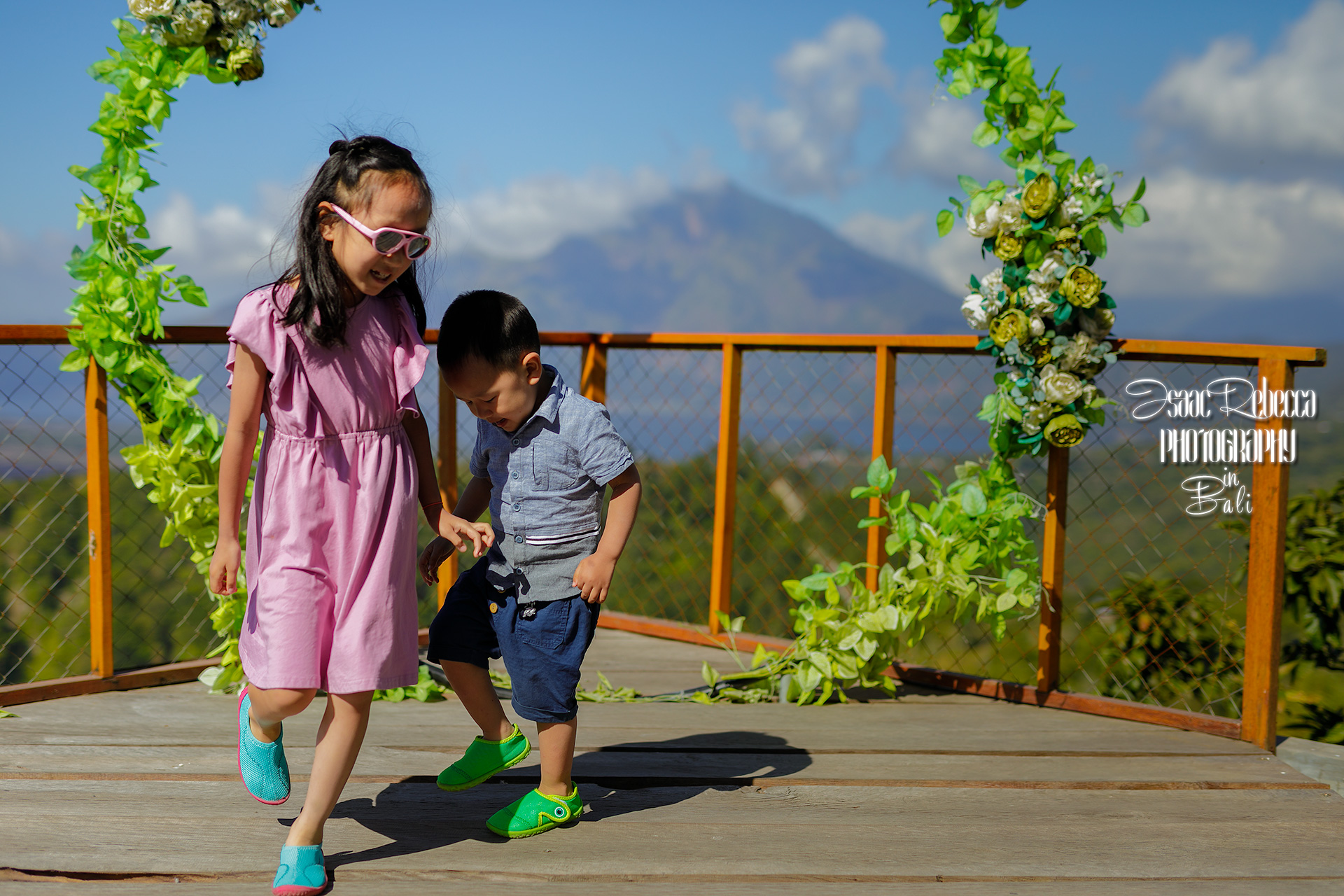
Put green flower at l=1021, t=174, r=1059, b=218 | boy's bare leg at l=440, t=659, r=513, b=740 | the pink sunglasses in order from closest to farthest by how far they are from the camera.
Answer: the pink sunglasses
boy's bare leg at l=440, t=659, r=513, b=740
green flower at l=1021, t=174, r=1059, b=218

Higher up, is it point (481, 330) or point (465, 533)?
point (481, 330)

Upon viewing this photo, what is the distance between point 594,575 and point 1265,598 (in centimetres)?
208

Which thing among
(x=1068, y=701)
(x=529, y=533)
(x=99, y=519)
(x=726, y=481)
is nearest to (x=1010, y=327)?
(x=1068, y=701)

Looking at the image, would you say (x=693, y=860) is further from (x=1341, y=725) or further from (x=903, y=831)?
(x=1341, y=725)

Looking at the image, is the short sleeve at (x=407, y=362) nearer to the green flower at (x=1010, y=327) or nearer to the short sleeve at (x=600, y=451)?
the short sleeve at (x=600, y=451)

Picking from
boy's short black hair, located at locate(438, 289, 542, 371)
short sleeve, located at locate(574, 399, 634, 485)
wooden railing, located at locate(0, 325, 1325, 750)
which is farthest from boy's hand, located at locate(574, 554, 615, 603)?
wooden railing, located at locate(0, 325, 1325, 750)

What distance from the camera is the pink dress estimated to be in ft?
6.20

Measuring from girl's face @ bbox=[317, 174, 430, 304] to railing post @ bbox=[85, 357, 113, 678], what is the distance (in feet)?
5.62

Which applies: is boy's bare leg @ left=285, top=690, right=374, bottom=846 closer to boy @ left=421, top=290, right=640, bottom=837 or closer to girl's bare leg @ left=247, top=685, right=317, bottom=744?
girl's bare leg @ left=247, top=685, right=317, bottom=744

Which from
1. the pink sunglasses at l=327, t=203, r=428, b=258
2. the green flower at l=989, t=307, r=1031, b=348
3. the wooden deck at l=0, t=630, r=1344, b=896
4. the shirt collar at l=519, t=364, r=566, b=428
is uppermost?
the green flower at l=989, t=307, r=1031, b=348

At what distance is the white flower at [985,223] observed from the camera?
10.7ft

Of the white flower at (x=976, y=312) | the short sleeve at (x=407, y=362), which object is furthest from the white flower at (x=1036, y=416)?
the short sleeve at (x=407, y=362)

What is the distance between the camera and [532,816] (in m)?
2.24

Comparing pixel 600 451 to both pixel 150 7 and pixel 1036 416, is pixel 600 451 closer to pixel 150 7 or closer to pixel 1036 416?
pixel 1036 416
